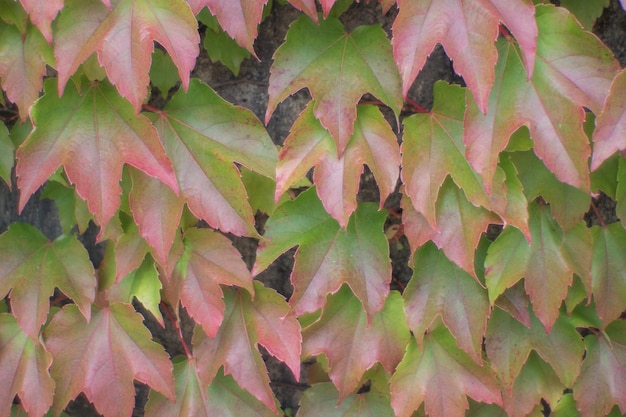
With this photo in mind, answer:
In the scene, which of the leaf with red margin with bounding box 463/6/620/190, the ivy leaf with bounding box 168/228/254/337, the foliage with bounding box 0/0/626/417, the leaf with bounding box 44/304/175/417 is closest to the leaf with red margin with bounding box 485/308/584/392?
the foliage with bounding box 0/0/626/417

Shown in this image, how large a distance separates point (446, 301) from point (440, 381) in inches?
5.9

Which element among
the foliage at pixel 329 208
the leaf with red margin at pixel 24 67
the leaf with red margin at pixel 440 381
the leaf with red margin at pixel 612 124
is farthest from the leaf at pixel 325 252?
the leaf with red margin at pixel 24 67

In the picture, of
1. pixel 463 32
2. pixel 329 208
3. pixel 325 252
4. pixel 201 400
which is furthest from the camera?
pixel 201 400

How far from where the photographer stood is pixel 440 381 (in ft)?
3.39

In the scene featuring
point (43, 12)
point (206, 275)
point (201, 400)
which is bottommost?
point (201, 400)

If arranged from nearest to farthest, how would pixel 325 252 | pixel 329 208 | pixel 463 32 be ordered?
1. pixel 463 32
2. pixel 329 208
3. pixel 325 252

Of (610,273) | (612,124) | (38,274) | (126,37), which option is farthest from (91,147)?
(610,273)

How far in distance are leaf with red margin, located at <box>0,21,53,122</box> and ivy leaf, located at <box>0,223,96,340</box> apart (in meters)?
0.24

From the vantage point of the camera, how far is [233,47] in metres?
1.09

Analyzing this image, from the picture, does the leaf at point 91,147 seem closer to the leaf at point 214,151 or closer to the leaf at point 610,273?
the leaf at point 214,151

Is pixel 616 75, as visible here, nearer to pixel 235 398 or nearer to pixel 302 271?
pixel 302 271

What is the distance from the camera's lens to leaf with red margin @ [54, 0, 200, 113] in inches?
32.4

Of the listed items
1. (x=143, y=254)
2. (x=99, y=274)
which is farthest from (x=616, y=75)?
(x=99, y=274)

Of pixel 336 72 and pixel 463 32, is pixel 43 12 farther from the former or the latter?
pixel 463 32
